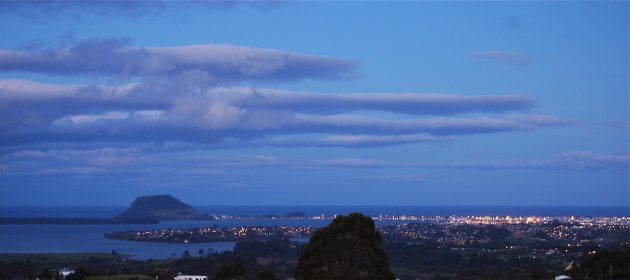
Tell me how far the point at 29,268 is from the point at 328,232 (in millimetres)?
40821

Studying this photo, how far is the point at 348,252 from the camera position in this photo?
35.0m

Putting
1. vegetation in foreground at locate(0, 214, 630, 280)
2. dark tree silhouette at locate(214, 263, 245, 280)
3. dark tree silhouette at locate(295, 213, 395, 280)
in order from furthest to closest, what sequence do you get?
dark tree silhouette at locate(214, 263, 245, 280)
vegetation in foreground at locate(0, 214, 630, 280)
dark tree silhouette at locate(295, 213, 395, 280)

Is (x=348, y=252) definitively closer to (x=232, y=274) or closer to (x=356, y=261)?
(x=356, y=261)

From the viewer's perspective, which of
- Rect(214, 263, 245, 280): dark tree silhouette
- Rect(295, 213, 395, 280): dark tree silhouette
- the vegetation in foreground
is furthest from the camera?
Rect(214, 263, 245, 280): dark tree silhouette

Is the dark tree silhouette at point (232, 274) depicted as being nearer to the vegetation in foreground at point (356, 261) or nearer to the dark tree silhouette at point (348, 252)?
the vegetation in foreground at point (356, 261)

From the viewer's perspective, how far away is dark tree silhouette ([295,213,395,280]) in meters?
34.9

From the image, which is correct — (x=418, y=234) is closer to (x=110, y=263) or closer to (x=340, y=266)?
(x=110, y=263)

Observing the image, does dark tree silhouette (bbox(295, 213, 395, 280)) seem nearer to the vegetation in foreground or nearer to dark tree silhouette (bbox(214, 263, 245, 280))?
the vegetation in foreground

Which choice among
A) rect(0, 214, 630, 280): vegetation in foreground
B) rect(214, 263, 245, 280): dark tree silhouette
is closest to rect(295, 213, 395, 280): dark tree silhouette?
rect(0, 214, 630, 280): vegetation in foreground

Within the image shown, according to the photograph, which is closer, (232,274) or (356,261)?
(356,261)

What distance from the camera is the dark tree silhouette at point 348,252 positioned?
34.9 meters

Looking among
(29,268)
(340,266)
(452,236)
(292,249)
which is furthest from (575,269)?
(452,236)

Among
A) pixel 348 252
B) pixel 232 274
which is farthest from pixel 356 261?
pixel 232 274

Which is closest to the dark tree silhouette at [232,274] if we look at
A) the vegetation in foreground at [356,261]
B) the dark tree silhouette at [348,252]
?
the vegetation in foreground at [356,261]
